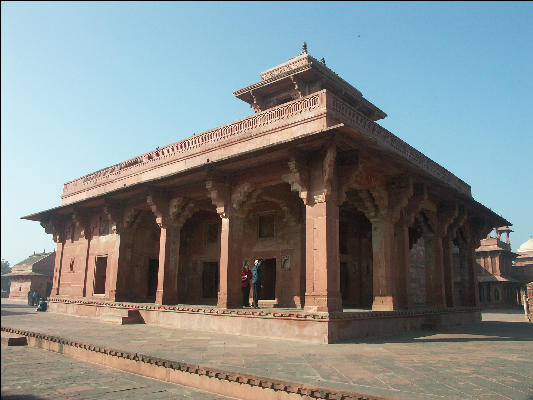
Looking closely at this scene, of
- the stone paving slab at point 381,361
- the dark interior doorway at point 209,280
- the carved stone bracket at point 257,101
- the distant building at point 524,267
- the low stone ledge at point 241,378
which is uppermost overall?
the carved stone bracket at point 257,101

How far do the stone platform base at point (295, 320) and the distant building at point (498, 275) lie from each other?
21.1 meters

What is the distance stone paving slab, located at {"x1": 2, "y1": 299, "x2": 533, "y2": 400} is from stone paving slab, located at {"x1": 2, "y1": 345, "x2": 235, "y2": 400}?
658 mm

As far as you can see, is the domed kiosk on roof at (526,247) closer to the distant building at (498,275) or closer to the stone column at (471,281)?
the distant building at (498,275)

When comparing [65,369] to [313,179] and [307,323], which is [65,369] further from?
[313,179]

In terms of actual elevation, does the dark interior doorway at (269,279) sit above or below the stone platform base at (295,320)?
above

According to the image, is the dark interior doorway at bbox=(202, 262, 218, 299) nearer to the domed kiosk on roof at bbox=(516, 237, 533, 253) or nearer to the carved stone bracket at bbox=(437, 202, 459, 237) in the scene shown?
the carved stone bracket at bbox=(437, 202, 459, 237)

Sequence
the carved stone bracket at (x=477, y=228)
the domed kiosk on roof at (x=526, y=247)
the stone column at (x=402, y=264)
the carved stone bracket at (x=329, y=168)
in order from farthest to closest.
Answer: the domed kiosk on roof at (x=526, y=247), the carved stone bracket at (x=477, y=228), the stone column at (x=402, y=264), the carved stone bracket at (x=329, y=168)

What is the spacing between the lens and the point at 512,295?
33.1 m

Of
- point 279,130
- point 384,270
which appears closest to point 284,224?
point 279,130

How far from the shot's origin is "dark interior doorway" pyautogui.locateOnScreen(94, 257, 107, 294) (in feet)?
56.2

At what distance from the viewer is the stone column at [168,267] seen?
13.2 m

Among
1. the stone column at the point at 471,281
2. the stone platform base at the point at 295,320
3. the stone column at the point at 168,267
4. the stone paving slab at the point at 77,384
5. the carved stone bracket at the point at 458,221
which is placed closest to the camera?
the stone paving slab at the point at 77,384

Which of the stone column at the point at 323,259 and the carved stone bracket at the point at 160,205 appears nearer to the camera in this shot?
the stone column at the point at 323,259

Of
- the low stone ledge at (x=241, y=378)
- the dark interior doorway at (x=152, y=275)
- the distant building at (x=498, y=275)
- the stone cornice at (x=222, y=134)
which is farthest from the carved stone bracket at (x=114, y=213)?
the distant building at (x=498, y=275)
